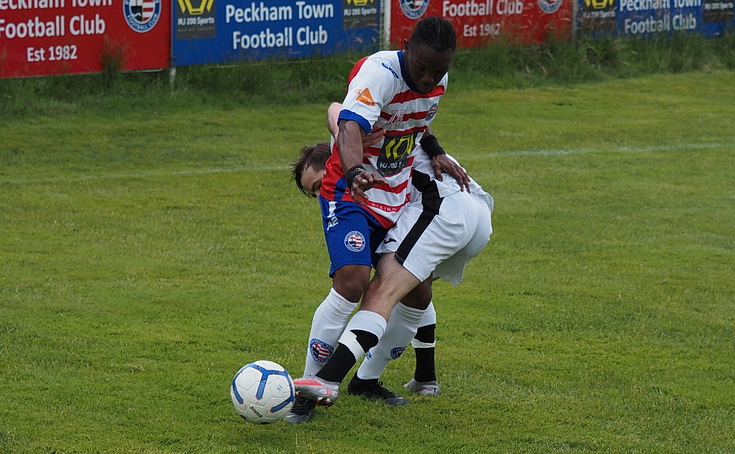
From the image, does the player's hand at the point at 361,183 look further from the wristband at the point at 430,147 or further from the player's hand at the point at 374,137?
the wristband at the point at 430,147

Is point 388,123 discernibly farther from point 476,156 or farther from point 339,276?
point 476,156

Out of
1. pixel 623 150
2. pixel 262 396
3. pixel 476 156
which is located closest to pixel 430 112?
pixel 262 396

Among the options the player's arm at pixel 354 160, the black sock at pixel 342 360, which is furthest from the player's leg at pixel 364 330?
the player's arm at pixel 354 160

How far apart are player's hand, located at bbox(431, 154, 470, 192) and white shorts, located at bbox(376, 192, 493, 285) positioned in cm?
6

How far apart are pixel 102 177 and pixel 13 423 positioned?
6126mm

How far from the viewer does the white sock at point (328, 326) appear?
5.13 metres

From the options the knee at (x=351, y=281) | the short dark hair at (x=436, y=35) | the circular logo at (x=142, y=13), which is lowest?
the knee at (x=351, y=281)

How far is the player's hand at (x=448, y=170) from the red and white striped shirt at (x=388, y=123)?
0.13 m

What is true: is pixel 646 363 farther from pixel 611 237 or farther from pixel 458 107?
pixel 458 107

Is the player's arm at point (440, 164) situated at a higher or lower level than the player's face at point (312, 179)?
higher

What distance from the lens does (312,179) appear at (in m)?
5.72

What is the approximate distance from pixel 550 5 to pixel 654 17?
2049 millimetres

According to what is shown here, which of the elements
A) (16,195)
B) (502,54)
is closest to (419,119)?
(16,195)

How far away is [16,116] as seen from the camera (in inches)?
512
